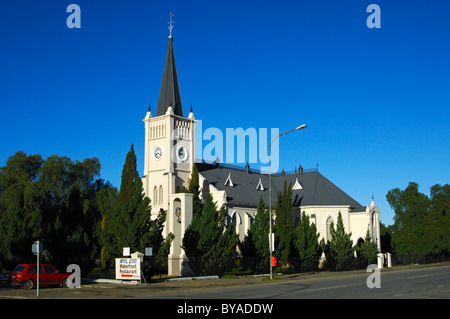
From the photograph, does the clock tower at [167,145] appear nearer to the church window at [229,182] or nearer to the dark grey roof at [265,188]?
the dark grey roof at [265,188]

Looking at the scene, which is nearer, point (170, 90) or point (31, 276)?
point (31, 276)

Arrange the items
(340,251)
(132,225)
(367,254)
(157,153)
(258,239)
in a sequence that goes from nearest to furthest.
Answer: (132,225)
(258,239)
(340,251)
(367,254)
(157,153)

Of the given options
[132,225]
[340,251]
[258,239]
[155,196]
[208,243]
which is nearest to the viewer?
[132,225]

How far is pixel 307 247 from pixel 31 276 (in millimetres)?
26041

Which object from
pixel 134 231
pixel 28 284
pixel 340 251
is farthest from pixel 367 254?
pixel 28 284

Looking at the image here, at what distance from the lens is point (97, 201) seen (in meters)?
70.8

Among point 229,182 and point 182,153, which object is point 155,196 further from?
point 229,182

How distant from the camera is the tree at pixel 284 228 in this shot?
42938 mm

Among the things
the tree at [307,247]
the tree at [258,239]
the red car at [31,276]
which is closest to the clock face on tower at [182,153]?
the tree at [258,239]

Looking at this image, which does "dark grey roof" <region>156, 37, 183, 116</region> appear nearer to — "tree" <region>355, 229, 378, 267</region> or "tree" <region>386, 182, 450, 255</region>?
"tree" <region>355, 229, 378, 267</region>

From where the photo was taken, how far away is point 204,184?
181 feet
